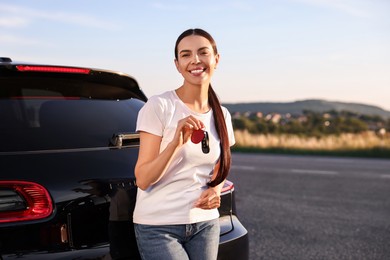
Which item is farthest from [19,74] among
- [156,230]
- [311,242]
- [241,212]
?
[241,212]

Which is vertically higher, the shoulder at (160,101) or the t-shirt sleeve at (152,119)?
the shoulder at (160,101)

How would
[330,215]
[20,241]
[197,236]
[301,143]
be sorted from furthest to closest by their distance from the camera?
[301,143] < [330,215] < [197,236] < [20,241]

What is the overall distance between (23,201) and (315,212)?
20.0 feet

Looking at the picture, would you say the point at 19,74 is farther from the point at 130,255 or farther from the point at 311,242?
the point at 311,242

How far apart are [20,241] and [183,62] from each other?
101cm

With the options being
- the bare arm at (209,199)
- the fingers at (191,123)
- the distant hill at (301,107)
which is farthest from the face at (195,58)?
the distant hill at (301,107)

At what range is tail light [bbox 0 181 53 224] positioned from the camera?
2.24m

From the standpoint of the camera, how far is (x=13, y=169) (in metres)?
2.28

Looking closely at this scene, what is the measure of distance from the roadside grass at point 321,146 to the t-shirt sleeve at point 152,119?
18125mm

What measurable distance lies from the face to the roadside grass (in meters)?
18.0

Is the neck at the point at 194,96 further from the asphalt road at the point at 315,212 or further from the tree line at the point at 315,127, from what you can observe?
the tree line at the point at 315,127

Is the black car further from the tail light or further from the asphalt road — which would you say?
the asphalt road

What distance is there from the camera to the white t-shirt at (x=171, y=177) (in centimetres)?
225

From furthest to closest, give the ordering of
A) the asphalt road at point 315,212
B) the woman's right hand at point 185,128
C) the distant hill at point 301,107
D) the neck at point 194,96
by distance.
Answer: the distant hill at point 301,107, the asphalt road at point 315,212, the neck at point 194,96, the woman's right hand at point 185,128
